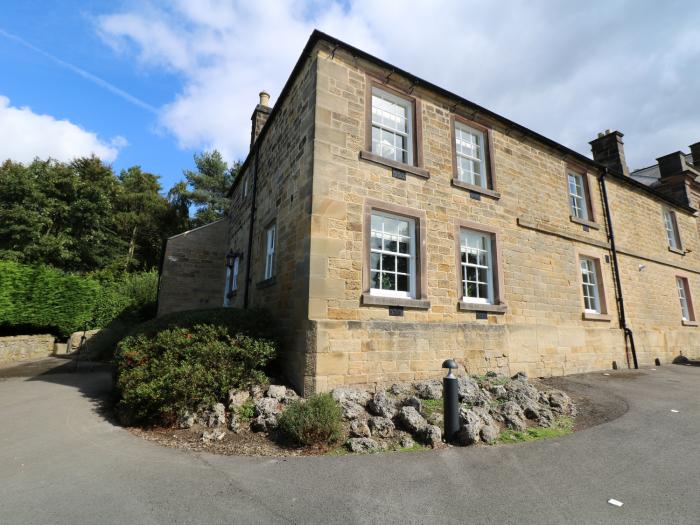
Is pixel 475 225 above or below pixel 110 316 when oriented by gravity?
above

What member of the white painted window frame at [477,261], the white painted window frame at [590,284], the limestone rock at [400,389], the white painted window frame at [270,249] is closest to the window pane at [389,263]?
the white painted window frame at [477,261]

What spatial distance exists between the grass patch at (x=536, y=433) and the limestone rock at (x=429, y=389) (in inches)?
53.9

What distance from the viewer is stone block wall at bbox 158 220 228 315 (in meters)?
14.7

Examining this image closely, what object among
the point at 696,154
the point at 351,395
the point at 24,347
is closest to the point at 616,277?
the point at 351,395

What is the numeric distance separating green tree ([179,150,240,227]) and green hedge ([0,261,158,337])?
14.6 m

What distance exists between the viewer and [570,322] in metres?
10.1

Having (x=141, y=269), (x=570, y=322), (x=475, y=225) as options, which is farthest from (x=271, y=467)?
(x=141, y=269)

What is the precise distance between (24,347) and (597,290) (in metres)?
20.2

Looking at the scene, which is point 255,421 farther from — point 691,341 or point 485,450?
point 691,341

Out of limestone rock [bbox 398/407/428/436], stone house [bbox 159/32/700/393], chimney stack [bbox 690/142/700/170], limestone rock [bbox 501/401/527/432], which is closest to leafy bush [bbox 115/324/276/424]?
stone house [bbox 159/32/700/393]

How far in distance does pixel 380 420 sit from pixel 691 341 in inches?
645

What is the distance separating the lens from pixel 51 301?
13.9 metres

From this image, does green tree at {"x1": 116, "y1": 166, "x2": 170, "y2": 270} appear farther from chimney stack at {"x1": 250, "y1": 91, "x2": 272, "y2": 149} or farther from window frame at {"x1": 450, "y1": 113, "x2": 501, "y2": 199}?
window frame at {"x1": 450, "y1": 113, "x2": 501, "y2": 199}

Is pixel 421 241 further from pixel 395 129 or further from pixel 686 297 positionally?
pixel 686 297
